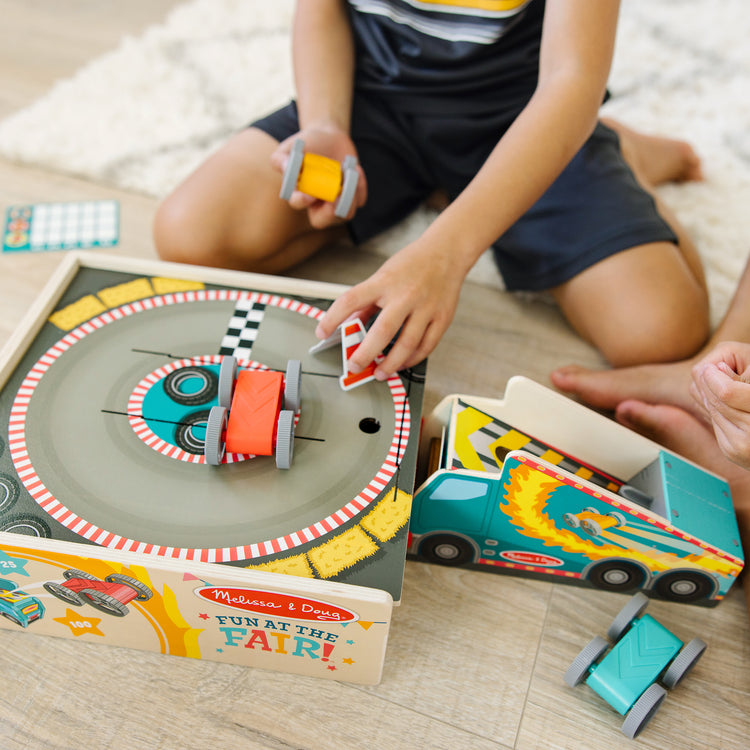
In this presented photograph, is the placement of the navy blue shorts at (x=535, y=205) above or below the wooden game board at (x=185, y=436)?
above

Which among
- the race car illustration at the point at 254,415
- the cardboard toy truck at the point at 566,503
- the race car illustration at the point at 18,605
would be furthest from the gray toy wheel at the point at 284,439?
the race car illustration at the point at 18,605

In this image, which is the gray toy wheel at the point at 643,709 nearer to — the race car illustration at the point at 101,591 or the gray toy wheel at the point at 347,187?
the race car illustration at the point at 101,591

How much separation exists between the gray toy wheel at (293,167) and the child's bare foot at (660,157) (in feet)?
1.97

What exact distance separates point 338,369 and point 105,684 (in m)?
0.37

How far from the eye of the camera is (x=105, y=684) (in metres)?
0.66

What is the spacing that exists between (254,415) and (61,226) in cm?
65

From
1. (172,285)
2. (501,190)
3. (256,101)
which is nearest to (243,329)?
(172,285)

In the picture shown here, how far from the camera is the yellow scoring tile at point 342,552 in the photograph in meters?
0.60

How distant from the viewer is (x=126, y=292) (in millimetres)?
817

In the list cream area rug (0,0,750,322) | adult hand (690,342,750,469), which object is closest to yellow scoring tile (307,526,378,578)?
adult hand (690,342,750,469)

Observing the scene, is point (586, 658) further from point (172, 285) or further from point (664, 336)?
point (172, 285)

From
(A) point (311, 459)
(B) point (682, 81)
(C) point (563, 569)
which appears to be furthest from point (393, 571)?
(B) point (682, 81)

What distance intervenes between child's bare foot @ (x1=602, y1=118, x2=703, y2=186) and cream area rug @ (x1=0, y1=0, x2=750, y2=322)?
0.03 m

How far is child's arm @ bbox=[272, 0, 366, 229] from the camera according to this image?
93 cm
